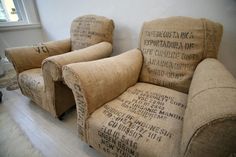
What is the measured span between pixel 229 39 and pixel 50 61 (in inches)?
47.6

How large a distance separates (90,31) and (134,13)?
0.45 meters

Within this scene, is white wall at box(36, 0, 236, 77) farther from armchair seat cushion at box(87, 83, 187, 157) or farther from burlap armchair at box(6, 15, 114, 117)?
armchair seat cushion at box(87, 83, 187, 157)

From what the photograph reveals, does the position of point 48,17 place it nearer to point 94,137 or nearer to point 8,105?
point 8,105

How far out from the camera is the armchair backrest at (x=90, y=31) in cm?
140

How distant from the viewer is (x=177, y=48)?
0.94m

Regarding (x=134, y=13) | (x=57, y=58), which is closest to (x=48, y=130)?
(x=57, y=58)

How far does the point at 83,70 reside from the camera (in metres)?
0.76

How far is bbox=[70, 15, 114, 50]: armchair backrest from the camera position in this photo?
4.59 ft

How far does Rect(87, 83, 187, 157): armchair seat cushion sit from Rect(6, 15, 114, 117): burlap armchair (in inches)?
17.3

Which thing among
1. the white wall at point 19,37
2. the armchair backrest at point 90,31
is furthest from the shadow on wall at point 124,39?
the white wall at point 19,37

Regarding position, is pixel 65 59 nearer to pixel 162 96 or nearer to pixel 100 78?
pixel 100 78

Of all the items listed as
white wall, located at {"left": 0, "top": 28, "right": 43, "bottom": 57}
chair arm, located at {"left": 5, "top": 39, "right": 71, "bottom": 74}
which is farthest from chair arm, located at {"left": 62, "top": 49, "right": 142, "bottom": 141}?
white wall, located at {"left": 0, "top": 28, "right": 43, "bottom": 57}

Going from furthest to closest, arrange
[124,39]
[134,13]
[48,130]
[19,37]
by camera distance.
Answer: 1. [19,37]
2. [124,39]
3. [134,13]
4. [48,130]

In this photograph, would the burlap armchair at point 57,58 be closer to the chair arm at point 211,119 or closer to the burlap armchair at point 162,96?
the burlap armchair at point 162,96
